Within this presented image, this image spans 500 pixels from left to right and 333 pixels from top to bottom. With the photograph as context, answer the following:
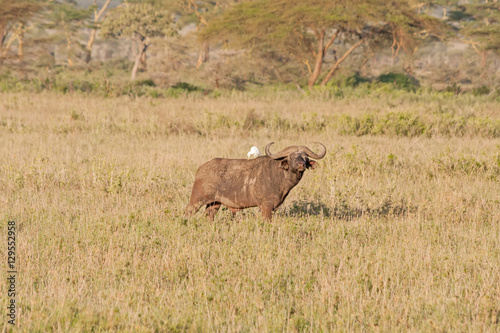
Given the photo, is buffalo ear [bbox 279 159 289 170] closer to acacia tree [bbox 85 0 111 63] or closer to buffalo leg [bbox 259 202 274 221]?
buffalo leg [bbox 259 202 274 221]

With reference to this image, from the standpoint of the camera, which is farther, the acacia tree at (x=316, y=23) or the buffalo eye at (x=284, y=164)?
the acacia tree at (x=316, y=23)

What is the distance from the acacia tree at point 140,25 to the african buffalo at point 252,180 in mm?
37224

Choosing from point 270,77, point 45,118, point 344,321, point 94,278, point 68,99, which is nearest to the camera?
point 344,321

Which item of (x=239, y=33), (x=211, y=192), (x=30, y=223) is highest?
(x=239, y=33)

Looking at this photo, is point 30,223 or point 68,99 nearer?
point 30,223

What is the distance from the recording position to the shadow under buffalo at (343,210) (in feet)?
25.4

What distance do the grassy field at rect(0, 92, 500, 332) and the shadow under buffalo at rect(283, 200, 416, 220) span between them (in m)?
0.03

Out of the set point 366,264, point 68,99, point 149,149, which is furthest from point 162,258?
point 68,99

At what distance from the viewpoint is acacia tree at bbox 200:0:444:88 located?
28172 mm

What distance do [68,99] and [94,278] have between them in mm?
15945

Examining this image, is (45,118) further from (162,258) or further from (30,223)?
(162,258)

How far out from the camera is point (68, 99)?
19.7 m

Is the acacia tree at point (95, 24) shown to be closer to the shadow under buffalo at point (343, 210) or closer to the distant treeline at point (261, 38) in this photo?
the distant treeline at point (261, 38)

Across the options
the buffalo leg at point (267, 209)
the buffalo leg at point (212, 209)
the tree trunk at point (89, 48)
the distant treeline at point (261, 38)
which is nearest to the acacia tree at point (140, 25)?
the distant treeline at point (261, 38)
